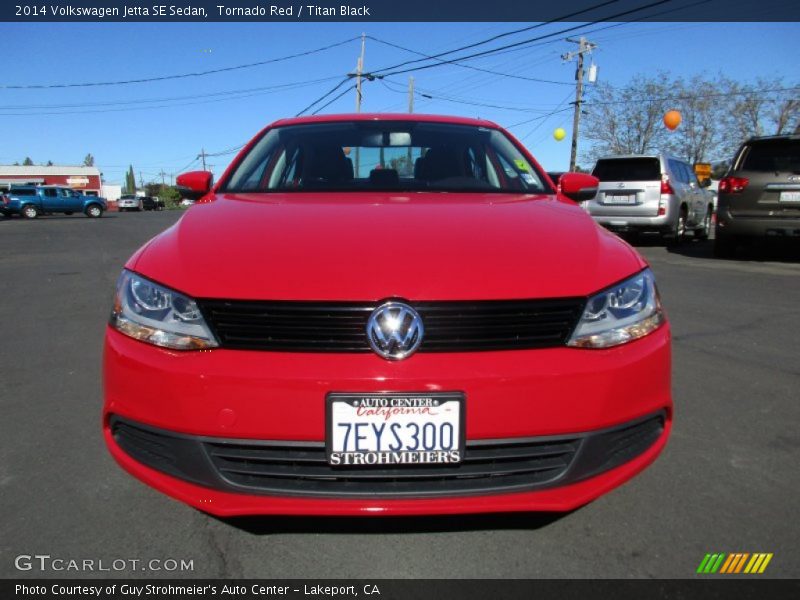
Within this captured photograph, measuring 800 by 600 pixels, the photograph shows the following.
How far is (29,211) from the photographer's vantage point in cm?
3325

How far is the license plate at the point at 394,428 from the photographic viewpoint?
→ 1.66 metres

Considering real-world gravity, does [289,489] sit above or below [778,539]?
above

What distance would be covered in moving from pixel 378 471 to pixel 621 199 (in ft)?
35.9

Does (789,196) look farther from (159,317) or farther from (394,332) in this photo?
(159,317)

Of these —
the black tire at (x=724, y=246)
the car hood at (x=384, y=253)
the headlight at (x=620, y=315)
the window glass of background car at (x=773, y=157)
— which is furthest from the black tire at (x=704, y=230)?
the headlight at (x=620, y=315)

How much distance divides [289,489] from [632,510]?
1299 mm

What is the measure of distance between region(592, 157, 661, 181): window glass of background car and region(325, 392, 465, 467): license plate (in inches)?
428

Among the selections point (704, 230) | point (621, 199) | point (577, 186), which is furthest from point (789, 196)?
point (577, 186)

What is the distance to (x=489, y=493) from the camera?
171 centimetres

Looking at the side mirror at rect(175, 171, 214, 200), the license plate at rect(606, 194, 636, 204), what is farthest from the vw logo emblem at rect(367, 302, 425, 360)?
the license plate at rect(606, 194, 636, 204)

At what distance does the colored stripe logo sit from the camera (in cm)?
190
